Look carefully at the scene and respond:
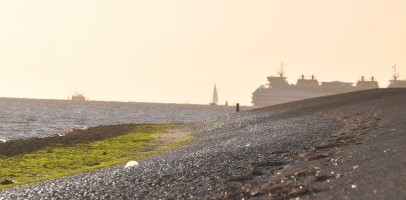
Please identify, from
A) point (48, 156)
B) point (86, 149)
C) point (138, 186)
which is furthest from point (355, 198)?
point (86, 149)

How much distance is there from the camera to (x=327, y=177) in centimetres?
1336

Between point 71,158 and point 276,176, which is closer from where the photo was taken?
point 276,176

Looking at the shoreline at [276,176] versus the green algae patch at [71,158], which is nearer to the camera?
the shoreline at [276,176]

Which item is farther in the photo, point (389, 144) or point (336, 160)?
point (389, 144)

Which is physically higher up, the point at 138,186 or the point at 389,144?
the point at 389,144

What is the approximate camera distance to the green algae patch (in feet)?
89.3

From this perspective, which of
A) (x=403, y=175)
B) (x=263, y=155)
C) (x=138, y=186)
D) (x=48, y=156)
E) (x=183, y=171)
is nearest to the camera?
(x=403, y=175)

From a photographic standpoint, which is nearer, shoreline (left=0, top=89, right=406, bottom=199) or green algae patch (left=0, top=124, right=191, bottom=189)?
shoreline (left=0, top=89, right=406, bottom=199)

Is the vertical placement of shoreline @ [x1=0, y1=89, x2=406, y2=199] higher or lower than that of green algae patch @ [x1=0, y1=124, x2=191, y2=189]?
higher

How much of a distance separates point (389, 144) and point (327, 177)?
4626 mm

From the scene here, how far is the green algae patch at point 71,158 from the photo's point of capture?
89.3 ft

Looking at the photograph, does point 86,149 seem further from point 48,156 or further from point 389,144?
point 389,144

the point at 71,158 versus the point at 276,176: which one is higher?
the point at 276,176

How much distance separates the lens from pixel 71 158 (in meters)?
34.1
